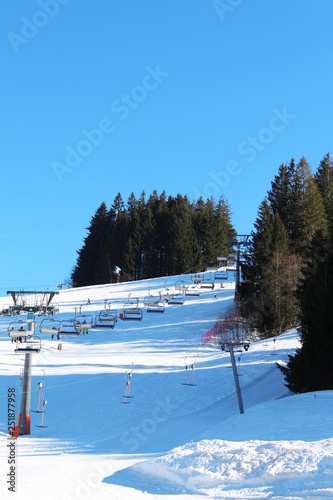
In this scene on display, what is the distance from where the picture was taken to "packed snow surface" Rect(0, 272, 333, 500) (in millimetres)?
12273

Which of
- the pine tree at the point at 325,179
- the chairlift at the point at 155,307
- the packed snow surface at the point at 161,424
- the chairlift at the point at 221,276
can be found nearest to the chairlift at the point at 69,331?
the packed snow surface at the point at 161,424

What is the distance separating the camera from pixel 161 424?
21.2 meters

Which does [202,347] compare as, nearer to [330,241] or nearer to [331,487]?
[330,241]

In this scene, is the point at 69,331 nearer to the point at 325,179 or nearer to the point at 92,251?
the point at 325,179

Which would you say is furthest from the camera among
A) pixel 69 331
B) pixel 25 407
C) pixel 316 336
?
pixel 69 331

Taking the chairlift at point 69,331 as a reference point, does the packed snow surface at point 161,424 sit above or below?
below

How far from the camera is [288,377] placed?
22156 millimetres

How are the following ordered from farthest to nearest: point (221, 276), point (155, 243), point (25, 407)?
point (155, 243) → point (221, 276) → point (25, 407)

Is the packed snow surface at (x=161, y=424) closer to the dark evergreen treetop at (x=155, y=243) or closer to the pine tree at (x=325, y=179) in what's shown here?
the pine tree at (x=325, y=179)

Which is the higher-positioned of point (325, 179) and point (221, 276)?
point (325, 179)

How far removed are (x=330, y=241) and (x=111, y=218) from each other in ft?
288

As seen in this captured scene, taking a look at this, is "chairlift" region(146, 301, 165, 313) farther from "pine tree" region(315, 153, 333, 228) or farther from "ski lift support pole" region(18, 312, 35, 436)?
"pine tree" region(315, 153, 333, 228)

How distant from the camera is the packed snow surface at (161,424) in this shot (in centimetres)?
1227

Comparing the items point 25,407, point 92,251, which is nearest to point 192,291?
point 25,407
